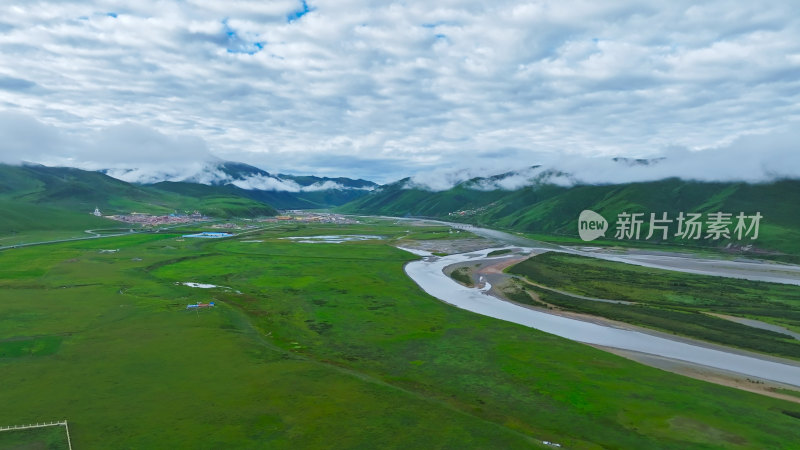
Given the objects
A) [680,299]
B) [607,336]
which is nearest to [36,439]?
[607,336]

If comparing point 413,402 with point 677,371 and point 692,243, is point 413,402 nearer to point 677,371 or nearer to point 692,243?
point 677,371

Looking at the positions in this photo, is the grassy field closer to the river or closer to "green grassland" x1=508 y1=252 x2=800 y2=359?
the river

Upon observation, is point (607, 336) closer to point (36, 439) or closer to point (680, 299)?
point (680, 299)

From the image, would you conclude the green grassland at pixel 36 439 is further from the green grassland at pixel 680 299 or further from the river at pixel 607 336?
the green grassland at pixel 680 299

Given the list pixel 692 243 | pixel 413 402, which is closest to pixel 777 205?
pixel 692 243

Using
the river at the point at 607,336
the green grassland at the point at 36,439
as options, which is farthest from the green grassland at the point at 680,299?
the green grassland at the point at 36,439

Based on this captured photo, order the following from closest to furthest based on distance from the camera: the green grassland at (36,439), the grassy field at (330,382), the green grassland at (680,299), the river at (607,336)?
the green grassland at (36,439), the grassy field at (330,382), the river at (607,336), the green grassland at (680,299)

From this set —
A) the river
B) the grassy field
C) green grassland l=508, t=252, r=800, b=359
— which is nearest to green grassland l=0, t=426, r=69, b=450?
the grassy field
